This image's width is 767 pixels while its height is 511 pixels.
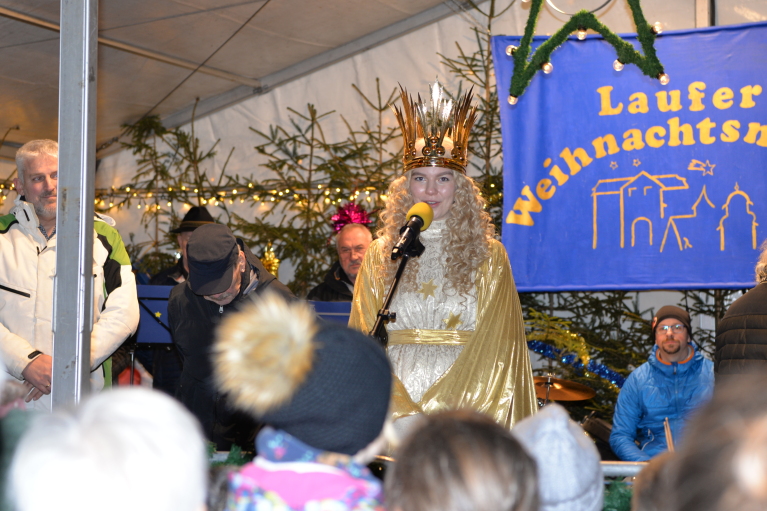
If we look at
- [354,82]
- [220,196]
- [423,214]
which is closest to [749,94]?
[423,214]

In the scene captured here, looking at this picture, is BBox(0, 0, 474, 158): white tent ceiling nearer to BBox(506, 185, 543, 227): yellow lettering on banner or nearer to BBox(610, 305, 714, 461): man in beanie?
BBox(506, 185, 543, 227): yellow lettering on banner

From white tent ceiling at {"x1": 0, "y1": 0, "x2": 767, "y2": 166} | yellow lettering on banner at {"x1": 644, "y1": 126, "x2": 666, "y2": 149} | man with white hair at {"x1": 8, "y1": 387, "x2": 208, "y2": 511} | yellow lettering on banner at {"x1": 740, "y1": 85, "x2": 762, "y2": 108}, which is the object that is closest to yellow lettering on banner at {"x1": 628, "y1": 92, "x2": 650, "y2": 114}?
yellow lettering on banner at {"x1": 644, "y1": 126, "x2": 666, "y2": 149}

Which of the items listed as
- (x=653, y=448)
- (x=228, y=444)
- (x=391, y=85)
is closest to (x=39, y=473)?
(x=228, y=444)

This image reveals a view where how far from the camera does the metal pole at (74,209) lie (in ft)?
7.12

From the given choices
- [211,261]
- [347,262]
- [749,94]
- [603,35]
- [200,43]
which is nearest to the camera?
[211,261]

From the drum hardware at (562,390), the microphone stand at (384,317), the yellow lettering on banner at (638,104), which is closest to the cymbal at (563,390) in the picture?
the drum hardware at (562,390)

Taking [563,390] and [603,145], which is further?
[603,145]

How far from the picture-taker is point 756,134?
4660mm

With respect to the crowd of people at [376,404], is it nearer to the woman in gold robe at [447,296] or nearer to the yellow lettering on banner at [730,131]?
the woman in gold robe at [447,296]

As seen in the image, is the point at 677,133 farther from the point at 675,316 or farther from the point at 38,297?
the point at 38,297

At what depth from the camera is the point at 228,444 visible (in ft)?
11.2

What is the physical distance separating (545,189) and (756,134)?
1323 millimetres

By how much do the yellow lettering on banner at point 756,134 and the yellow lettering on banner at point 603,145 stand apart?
0.78 metres

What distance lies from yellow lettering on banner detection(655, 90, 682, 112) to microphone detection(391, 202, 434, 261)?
2.83 metres
